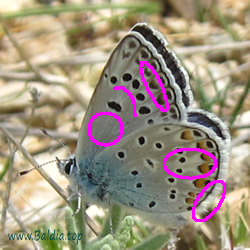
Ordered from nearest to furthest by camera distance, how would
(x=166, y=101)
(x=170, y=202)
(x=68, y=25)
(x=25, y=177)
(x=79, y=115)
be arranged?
(x=166, y=101) < (x=170, y=202) < (x=25, y=177) < (x=79, y=115) < (x=68, y=25)

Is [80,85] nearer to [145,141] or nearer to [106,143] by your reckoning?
[106,143]

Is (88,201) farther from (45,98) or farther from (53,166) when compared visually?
(45,98)

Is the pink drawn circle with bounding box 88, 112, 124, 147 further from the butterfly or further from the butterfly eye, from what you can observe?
the butterfly eye

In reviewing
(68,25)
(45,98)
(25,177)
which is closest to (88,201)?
(25,177)

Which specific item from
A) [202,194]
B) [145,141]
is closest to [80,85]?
[145,141]

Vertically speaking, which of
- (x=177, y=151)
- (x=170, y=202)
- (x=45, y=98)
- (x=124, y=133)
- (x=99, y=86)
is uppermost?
(x=45, y=98)

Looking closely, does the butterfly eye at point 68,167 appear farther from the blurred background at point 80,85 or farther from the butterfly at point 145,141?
the blurred background at point 80,85
